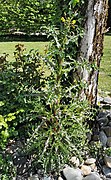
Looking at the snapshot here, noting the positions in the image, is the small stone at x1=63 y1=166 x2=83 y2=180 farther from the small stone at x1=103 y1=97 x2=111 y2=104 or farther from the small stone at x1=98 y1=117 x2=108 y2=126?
the small stone at x1=103 y1=97 x2=111 y2=104

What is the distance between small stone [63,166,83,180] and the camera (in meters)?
2.77

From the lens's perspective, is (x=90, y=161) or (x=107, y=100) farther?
(x=107, y=100)

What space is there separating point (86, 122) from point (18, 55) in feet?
3.23

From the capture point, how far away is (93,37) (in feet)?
9.66

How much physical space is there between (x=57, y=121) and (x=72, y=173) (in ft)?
1.57

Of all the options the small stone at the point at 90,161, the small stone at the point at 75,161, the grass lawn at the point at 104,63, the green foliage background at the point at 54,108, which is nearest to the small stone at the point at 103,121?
the green foliage background at the point at 54,108

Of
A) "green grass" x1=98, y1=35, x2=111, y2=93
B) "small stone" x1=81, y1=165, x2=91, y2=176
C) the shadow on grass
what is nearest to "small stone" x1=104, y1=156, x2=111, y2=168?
"small stone" x1=81, y1=165, x2=91, y2=176

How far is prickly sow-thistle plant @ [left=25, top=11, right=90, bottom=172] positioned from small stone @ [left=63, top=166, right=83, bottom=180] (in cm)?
8

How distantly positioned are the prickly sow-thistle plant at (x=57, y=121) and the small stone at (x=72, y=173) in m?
0.08

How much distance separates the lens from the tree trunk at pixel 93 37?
2.89 meters

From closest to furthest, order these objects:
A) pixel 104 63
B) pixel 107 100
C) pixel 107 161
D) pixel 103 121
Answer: pixel 107 161
pixel 103 121
pixel 107 100
pixel 104 63

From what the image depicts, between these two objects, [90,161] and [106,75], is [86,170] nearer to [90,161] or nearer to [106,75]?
[90,161]

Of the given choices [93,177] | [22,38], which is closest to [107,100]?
[93,177]

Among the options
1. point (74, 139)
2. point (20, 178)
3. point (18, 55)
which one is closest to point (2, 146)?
point (20, 178)
